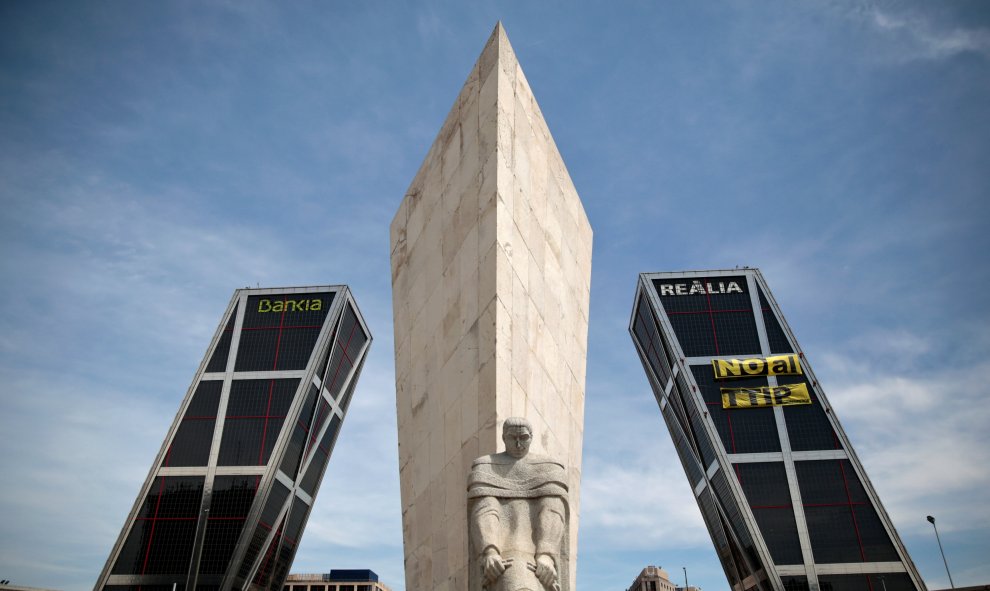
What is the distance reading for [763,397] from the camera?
179ft

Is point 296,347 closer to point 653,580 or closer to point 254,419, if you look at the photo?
point 254,419

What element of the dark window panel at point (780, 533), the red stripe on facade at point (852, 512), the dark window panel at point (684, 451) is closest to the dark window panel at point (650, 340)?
the dark window panel at point (684, 451)

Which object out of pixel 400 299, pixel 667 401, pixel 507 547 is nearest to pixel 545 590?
pixel 507 547

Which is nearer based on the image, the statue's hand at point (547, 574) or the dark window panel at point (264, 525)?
the statue's hand at point (547, 574)

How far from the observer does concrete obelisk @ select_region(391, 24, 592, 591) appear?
8.45 metres

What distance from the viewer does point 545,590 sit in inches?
233

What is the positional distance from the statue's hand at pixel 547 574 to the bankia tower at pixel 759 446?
1945 inches

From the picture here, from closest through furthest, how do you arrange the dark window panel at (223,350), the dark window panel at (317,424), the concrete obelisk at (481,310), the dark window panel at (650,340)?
the concrete obelisk at (481,310)
the dark window panel at (223,350)
the dark window panel at (317,424)
the dark window panel at (650,340)

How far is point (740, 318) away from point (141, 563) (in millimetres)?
50128

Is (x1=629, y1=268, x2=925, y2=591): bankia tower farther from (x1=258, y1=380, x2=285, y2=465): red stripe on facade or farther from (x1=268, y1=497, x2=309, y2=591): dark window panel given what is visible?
(x1=268, y1=497, x2=309, y2=591): dark window panel

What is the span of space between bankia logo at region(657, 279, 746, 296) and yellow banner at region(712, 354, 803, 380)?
662 cm

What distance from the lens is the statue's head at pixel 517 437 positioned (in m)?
6.53

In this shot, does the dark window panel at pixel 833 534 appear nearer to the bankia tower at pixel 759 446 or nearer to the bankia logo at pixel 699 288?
the bankia tower at pixel 759 446

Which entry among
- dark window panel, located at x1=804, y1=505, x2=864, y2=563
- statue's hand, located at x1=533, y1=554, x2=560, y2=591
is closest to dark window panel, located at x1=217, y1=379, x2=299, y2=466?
dark window panel, located at x1=804, y1=505, x2=864, y2=563
